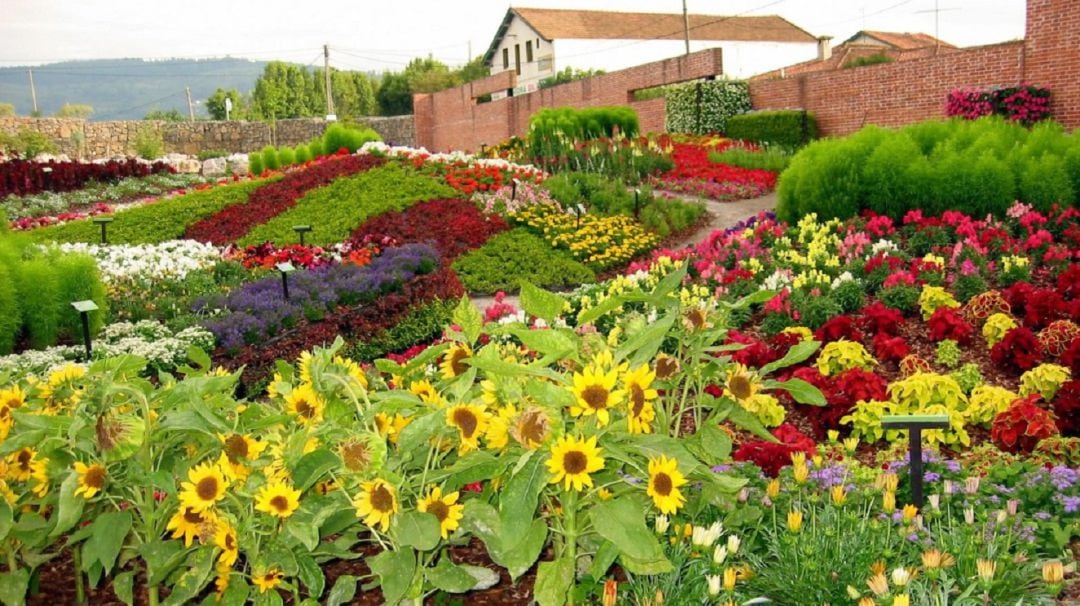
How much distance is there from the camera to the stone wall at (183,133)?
2909 centimetres

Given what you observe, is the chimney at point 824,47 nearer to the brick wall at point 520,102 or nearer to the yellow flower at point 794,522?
the brick wall at point 520,102

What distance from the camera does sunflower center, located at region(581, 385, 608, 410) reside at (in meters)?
1.83

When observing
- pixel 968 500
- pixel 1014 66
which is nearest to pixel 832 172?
pixel 968 500

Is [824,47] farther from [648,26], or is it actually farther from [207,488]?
[207,488]

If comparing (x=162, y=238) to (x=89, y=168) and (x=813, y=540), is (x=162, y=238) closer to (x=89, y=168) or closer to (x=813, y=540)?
(x=89, y=168)

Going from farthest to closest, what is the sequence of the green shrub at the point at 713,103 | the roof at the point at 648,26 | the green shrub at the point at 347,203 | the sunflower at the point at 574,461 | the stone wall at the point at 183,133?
A: the roof at the point at 648,26, the stone wall at the point at 183,133, the green shrub at the point at 713,103, the green shrub at the point at 347,203, the sunflower at the point at 574,461

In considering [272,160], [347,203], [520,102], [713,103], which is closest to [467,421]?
[347,203]

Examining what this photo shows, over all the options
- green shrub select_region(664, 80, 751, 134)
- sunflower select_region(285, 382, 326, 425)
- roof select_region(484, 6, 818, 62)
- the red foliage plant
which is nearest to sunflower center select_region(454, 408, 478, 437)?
sunflower select_region(285, 382, 326, 425)

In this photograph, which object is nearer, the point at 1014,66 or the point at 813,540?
the point at 813,540

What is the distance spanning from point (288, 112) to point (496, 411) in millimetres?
63699

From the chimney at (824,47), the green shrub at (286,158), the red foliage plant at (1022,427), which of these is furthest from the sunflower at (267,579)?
the chimney at (824,47)

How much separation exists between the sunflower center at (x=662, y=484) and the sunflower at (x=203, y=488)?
3.00ft

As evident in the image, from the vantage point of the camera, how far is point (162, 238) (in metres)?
12.2

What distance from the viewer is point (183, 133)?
32156mm
